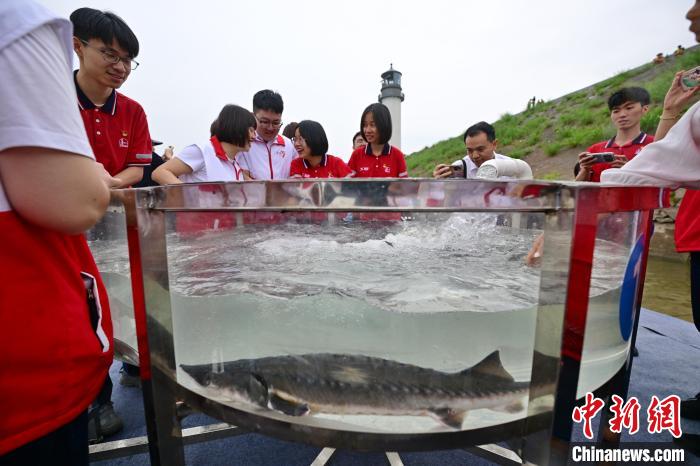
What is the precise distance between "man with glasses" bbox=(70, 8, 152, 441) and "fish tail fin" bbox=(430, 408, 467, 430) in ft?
5.21

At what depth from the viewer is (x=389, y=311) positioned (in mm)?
854

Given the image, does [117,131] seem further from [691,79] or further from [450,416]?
[691,79]

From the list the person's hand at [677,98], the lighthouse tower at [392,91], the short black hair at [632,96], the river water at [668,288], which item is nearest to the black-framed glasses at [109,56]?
the person's hand at [677,98]

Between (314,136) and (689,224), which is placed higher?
(314,136)

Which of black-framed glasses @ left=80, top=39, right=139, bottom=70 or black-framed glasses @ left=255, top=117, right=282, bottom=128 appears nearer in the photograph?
black-framed glasses @ left=80, top=39, right=139, bottom=70

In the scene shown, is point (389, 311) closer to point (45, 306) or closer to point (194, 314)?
point (194, 314)

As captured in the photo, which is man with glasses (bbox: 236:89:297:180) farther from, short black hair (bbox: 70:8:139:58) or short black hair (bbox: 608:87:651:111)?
short black hair (bbox: 608:87:651:111)

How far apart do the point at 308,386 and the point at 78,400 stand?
0.49 metres

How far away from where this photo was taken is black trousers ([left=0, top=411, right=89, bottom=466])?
70 centimetres

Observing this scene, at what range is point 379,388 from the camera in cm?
80

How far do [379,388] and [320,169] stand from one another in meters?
2.54

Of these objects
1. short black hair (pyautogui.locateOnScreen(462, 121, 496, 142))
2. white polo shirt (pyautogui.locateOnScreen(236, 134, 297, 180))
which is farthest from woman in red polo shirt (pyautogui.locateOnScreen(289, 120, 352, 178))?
short black hair (pyautogui.locateOnScreen(462, 121, 496, 142))

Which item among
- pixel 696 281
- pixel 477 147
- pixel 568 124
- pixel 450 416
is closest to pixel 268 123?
pixel 477 147

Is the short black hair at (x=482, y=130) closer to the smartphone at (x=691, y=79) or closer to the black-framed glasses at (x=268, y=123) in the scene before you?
the smartphone at (x=691, y=79)
